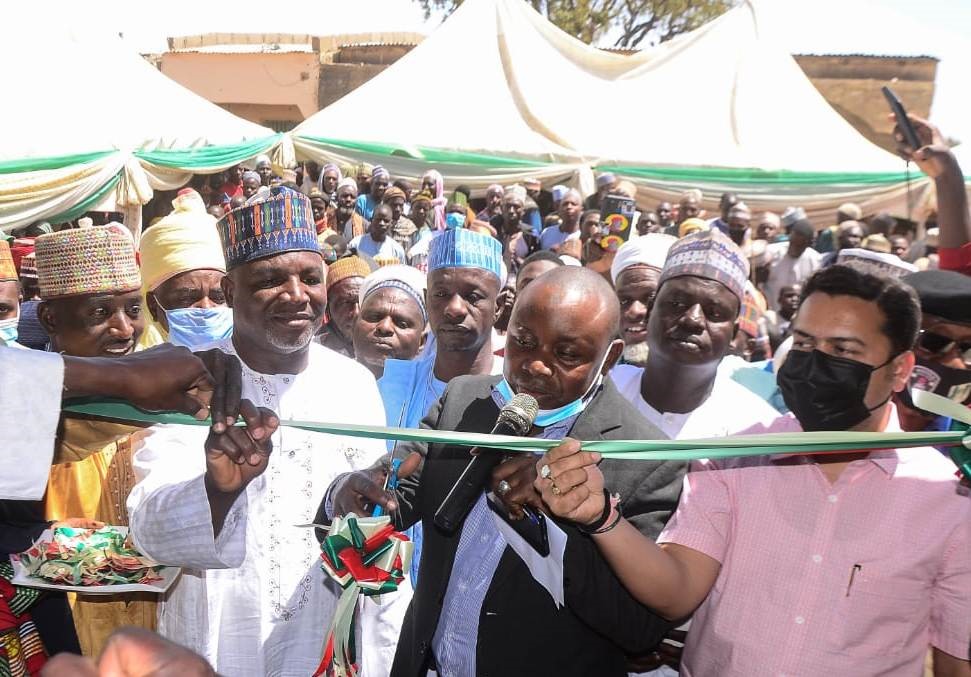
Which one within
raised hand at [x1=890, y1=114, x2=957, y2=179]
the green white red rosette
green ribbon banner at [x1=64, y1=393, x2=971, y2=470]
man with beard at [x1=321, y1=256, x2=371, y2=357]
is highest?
raised hand at [x1=890, y1=114, x2=957, y2=179]

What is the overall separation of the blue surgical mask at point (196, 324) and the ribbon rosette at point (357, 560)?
1.92m

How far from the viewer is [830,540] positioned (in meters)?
2.25

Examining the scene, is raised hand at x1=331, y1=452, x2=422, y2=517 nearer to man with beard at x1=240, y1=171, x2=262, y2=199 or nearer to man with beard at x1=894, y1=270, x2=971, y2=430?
man with beard at x1=894, y1=270, x2=971, y2=430

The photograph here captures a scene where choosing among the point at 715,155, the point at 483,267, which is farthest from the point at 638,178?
the point at 483,267

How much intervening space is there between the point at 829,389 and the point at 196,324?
9.46 ft

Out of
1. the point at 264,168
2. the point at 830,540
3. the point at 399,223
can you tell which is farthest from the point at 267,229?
the point at 264,168

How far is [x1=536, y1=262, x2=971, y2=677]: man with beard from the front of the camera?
2189mm

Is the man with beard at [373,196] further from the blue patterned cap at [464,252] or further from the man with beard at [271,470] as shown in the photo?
the man with beard at [271,470]

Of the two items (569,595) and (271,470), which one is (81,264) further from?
(569,595)

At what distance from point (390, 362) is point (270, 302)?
1185 millimetres

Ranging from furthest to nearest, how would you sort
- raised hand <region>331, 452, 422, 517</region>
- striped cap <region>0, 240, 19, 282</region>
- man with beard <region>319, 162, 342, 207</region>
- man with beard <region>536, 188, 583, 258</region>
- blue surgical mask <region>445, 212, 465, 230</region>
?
1. man with beard <region>319, 162, 342, 207</region>
2. blue surgical mask <region>445, 212, 465, 230</region>
3. man with beard <region>536, 188, 583, 258</region>
4. striped cap <region>0, 240, 19, 282</region>
5. raised hand <region>331, 452, 422, 517</region>

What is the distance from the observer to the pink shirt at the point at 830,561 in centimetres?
219

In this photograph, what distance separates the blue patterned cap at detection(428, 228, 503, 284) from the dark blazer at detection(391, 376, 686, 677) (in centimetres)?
144

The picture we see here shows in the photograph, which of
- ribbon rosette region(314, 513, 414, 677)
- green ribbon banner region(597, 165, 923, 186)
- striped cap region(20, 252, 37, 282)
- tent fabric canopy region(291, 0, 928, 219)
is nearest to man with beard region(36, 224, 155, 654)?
ribbon rosette region(314, 513, 414, 677)
